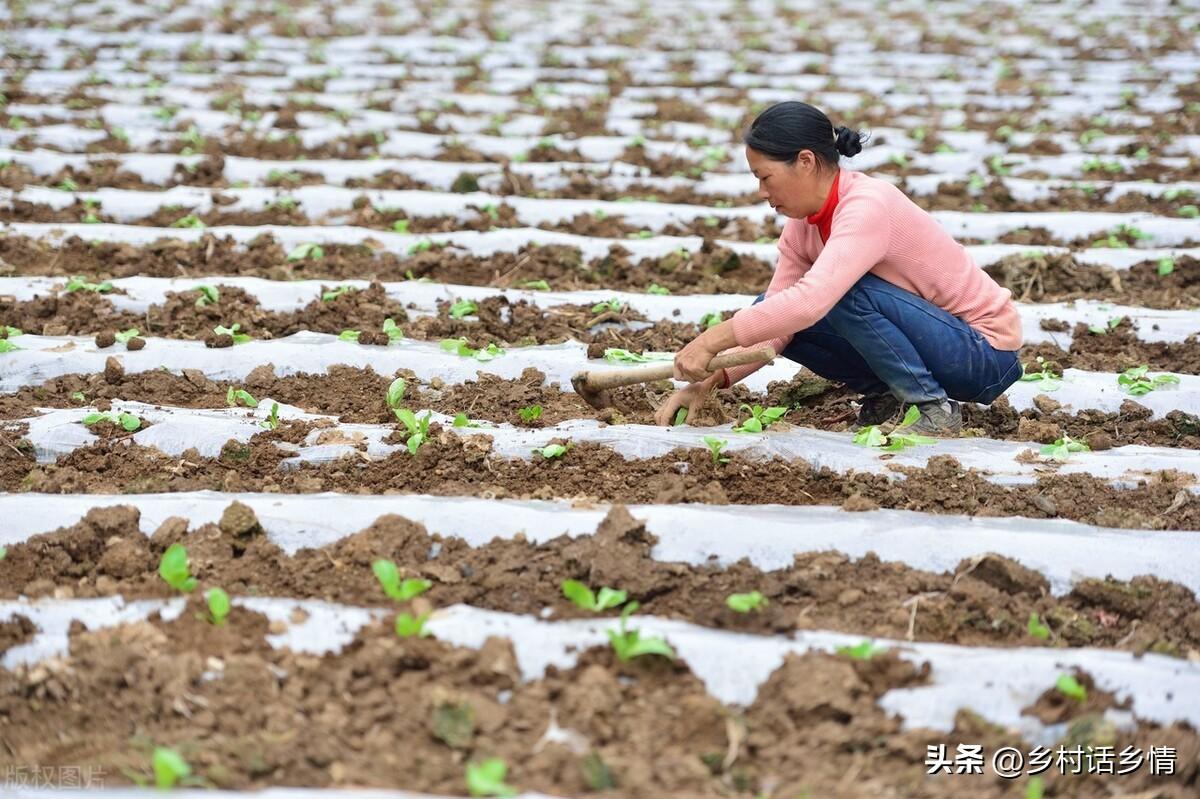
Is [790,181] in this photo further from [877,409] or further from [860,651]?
[860,651]

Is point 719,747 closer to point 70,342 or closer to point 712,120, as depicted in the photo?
point 70,342

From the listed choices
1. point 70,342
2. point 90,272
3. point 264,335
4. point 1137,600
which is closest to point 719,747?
point 1137,600

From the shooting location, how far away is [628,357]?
11.7 feet

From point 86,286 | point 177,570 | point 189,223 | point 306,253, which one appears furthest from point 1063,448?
point 189,223

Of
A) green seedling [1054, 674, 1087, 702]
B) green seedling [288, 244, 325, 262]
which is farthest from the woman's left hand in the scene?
green seedling [288, 244, 325, 262]

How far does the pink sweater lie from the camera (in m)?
2.84

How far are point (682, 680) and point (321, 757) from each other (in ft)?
2.14

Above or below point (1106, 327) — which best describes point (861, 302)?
above

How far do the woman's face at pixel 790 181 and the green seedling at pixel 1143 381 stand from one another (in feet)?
4.01

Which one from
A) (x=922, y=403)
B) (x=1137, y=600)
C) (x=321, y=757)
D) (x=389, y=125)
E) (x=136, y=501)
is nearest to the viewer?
(x=321, y=757)

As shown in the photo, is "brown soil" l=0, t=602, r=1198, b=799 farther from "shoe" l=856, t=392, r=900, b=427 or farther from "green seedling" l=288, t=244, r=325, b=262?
"green seedling" l=288, t=244, r=325, b=262

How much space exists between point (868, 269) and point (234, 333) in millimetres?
2156

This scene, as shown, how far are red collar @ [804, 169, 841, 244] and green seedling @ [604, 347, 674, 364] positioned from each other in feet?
2.49

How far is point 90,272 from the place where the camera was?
453 centimetres
